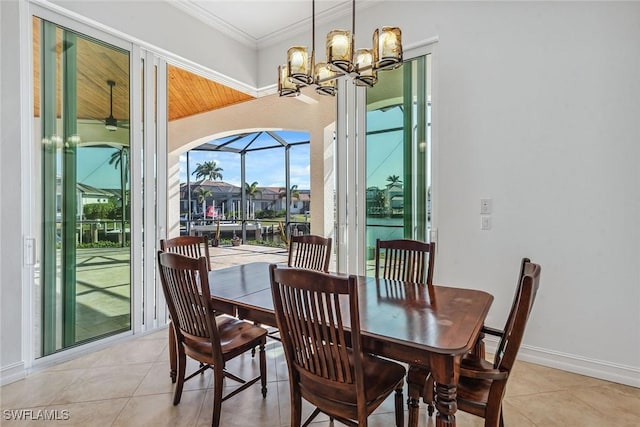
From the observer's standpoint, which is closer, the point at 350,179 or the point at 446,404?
the point at 446,404

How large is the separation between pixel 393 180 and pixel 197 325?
239 cm

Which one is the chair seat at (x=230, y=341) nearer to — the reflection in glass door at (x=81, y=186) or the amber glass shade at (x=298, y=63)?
the reflection in glass door at (x=81, y=186)

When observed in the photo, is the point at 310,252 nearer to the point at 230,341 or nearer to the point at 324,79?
the point at 230,341

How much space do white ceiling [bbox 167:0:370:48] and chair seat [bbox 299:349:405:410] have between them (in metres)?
3.44

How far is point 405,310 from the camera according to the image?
172cm

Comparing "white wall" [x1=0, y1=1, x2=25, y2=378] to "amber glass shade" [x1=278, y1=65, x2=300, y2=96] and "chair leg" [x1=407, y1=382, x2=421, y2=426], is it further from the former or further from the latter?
"chair leg" [x1=407, y1=382, x2=421, y2=426]

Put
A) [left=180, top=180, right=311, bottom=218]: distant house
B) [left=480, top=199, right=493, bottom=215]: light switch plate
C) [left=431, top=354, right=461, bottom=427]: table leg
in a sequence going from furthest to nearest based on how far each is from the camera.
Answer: [left=180, top=180, right=311, bottom=218]: distant house → [left=480, top=199, right=493, bottom=215]: light switch plate → [left=431, top=354, right=461, bottom=427]: table leg

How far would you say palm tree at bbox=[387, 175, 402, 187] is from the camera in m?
3.50

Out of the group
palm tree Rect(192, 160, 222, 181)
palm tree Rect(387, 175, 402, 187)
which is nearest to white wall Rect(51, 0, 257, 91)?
palm tree Rect(387, 175, 402, 187)

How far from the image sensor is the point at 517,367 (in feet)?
8.71

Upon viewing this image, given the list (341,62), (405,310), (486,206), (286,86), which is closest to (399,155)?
(486,206)

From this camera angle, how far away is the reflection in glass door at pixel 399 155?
3.30m

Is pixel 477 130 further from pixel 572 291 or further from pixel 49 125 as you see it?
pixel 49 125

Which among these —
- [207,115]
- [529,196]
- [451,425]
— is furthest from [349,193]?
[207,115]
